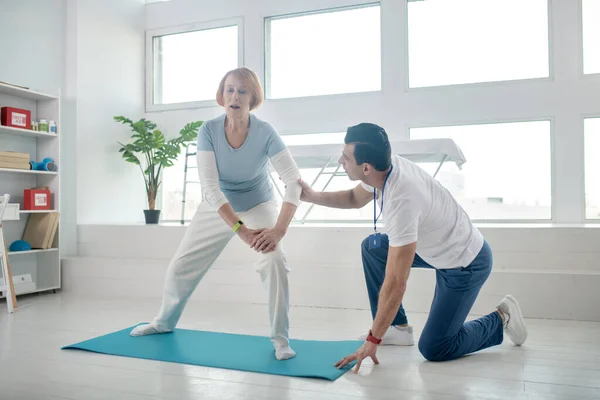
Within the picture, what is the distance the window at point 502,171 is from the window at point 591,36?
1.77 feet

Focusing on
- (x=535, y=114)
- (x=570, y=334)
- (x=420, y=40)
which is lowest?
(x=570, y=334)

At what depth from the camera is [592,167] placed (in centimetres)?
444

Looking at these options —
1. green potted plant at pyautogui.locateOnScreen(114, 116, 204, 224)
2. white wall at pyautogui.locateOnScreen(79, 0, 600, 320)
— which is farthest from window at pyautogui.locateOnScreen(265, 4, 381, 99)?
green potted plant at pyautogui.locateOnScreen(114, 116, 204, 224)

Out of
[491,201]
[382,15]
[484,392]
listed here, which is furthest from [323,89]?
[484,392]

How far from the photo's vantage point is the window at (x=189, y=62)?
18.4 feet

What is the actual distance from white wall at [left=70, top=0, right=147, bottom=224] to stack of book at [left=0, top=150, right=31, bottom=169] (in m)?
0.89

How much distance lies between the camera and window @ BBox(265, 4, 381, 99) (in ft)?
16.6

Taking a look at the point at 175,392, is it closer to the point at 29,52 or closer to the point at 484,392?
the point at 484,392

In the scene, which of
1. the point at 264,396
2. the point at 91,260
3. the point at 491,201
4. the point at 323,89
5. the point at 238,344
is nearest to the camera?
the point at 264,396

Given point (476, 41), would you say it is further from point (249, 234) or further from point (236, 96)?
point (249, 234)

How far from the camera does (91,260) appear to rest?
425 cm

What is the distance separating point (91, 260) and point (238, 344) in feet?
7.13

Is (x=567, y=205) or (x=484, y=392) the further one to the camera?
(x=567, y=205)

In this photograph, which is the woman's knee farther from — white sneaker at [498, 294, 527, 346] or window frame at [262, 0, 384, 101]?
window frame at [262, 0, 384, 101]
